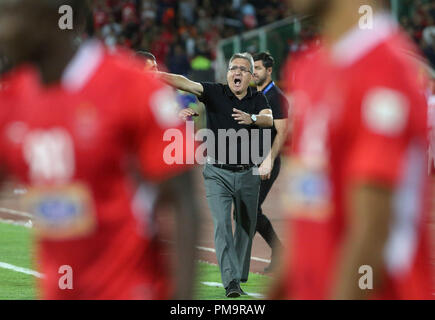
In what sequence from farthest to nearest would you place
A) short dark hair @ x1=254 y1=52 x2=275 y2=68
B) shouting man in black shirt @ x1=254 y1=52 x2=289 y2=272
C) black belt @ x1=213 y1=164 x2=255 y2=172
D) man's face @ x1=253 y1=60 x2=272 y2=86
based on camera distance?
short dark hair @ x1=254 y1=52 x2=275 y2=68
man's face @ x1=253 y1=60 x2=272 y2=86
shouting man in black shirt @ x1=254 y1=52 x2=289 y2=272
black belt @ x1=213 y1=164 x2=255 y2=172

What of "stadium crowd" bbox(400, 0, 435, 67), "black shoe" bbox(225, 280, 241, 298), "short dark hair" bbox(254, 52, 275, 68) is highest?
"stadium crowd" bbox(400, 0, 435, 67)

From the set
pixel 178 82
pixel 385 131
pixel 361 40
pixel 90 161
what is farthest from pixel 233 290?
pixel 385 131

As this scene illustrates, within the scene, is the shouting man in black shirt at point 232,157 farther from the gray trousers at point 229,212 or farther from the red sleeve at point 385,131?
the red sleeve at point 385,131

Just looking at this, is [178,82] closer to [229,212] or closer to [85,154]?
[229,212]

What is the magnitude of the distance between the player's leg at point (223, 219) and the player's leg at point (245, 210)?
0.32 ft

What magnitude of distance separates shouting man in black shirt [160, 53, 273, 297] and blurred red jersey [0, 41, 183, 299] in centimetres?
603

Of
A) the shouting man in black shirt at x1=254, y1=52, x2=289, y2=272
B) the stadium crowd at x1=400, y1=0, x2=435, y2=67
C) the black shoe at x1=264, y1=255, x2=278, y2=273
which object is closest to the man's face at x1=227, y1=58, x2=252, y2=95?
the shouting man in black shirt at x1=254, y1=52, x2=289, y2=272

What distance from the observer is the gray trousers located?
9836 millimetres

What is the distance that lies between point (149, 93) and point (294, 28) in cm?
2564

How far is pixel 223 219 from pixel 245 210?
1.08 ft

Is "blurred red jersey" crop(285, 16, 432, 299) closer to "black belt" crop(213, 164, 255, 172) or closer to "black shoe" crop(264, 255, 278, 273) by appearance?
"black belt" crop(213, 164, 255, 172)

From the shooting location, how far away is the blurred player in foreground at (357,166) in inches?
121

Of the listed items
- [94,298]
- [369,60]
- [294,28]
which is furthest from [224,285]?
[294,28]
